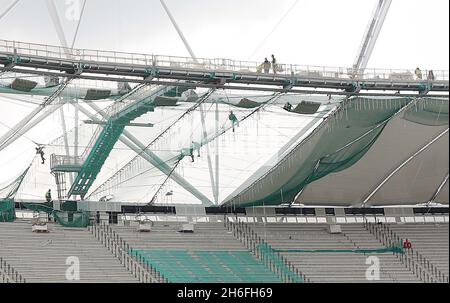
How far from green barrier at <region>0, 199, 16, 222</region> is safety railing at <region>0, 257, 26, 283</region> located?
204 inches

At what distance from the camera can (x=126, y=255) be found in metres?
43.8

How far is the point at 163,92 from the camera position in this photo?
139ft

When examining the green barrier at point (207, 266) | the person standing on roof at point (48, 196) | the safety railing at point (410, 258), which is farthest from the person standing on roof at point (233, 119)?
the safety railing at point (410, 258)

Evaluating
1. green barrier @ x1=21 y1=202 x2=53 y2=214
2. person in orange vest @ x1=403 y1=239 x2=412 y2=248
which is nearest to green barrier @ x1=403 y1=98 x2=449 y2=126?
person in orange vest @ x1=403 y1=239 x2=412 y2=248

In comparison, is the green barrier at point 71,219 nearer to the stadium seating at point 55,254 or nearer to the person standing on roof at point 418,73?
the stadium seating at point 55,254

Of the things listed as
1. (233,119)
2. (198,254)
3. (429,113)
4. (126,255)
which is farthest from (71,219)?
(429,113)

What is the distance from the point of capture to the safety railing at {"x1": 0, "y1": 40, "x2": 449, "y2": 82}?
40.0 metres

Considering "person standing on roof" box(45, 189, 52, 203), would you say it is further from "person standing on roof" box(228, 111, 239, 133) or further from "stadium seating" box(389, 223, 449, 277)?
"stadium seating" box(389, 223, 449, 277)

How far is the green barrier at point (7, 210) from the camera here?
148ft

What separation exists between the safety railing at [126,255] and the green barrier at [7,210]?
3.08 m

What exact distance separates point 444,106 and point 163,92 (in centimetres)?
1005
